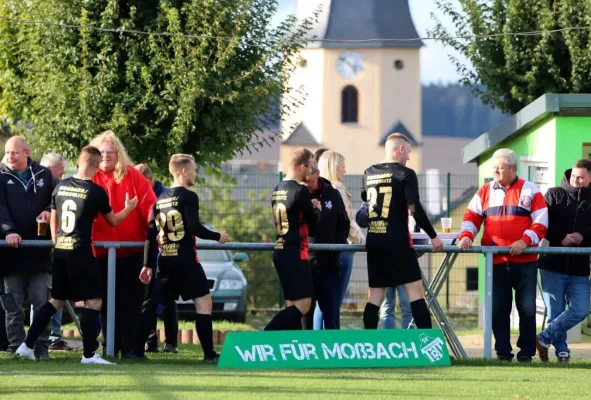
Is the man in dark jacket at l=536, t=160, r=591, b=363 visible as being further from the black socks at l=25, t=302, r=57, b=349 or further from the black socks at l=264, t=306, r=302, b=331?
the black socks at l=25, t=302, r=57, b=349

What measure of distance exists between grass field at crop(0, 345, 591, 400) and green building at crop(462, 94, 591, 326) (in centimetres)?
607

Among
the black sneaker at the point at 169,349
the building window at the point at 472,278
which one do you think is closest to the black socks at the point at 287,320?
the black sneaker at the point at 169,349

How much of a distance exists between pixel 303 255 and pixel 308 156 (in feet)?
→ 2.75

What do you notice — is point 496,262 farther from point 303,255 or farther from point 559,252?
point 303,255

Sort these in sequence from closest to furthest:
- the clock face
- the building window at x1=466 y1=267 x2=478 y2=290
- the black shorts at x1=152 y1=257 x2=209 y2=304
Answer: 1. the black shorts at x1=152 y1=257 x2=209 y2=304
2. the building window at x1=466 y1=267 x2=478 y2=290
3. the clock face

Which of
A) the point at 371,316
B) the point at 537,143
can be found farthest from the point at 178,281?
the point at 537,143

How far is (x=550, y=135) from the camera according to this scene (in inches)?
681

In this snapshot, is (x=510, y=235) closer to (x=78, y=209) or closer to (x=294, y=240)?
(x=294, y=240)

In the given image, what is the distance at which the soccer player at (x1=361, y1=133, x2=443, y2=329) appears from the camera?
11352 mm

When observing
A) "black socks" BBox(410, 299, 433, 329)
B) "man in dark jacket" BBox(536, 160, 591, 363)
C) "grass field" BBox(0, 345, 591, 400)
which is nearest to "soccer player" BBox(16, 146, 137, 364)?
"grass field" BBox(0, 345, 591, 400)

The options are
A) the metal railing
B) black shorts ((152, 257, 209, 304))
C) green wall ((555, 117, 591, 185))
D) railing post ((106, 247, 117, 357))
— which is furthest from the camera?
green wall ((555, 117, 591, 185))

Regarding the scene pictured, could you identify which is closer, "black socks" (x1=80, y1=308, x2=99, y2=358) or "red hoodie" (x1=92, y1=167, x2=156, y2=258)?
"black socks" (x1=80, y1=308, x2=99, y2=358)

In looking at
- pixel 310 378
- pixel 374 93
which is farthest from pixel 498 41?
pixel 374 93

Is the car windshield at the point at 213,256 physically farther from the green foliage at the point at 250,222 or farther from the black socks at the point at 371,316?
the black socks at the point at 371,316
